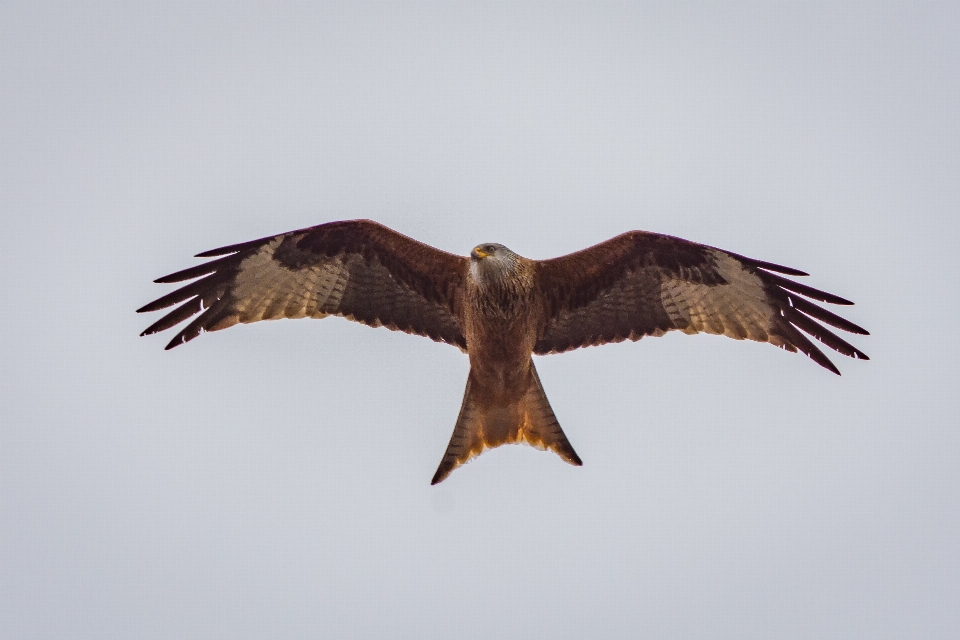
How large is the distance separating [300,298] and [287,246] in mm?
437

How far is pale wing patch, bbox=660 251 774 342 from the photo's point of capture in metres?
6.88

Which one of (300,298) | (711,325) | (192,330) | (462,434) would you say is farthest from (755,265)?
(192,330)

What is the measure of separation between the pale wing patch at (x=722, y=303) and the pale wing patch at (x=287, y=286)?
2708 millimetres

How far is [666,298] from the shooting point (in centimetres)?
693

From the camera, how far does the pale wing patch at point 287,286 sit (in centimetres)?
693

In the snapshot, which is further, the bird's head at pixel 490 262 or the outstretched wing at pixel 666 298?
the outstretched wing at pixel 666 298

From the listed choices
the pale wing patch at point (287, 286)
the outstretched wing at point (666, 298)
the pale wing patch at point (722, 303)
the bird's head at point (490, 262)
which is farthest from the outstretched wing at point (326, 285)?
the pale wing patch at point (722, 303)

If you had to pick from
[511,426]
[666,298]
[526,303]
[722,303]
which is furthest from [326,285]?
[722,303]

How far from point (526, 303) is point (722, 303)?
1.67m

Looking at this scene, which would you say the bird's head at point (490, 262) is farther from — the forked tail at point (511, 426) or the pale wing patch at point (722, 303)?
the pale wing patch at point (722, 303)

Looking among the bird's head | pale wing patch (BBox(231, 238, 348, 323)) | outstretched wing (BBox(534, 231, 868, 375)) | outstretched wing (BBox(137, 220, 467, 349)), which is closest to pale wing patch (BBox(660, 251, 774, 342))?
outstretched wing (BBox(534, 231, 868, 375))

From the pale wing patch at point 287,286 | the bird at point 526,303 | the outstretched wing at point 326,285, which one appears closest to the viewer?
the bird at point 526,303

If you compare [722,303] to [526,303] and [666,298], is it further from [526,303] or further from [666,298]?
[526,303]

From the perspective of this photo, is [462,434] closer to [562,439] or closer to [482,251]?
[562,439]
